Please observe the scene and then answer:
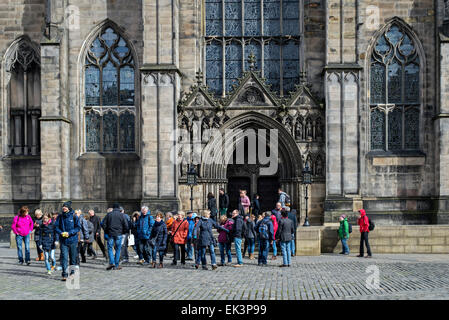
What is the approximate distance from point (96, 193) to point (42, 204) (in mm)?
2149

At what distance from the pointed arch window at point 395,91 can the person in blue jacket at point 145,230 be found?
11354mm

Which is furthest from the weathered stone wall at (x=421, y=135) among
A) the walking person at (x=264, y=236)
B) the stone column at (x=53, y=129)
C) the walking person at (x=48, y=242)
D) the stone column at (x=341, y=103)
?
the walking person at (x=48, y=242)

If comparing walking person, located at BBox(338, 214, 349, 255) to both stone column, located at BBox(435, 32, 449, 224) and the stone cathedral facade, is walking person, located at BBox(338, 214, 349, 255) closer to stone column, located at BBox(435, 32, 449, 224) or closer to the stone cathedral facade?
the stone cathedral facade

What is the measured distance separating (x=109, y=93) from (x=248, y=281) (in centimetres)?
1369

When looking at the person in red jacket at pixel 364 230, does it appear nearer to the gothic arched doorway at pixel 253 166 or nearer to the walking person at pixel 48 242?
the gothic arched doorway at pixel 253 166

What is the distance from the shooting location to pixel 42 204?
72.1 feet

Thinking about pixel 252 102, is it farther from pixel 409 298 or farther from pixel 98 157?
pixel 409 298

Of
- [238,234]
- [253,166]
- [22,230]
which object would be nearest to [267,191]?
[253,166]

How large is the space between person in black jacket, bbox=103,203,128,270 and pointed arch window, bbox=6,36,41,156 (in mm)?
10949

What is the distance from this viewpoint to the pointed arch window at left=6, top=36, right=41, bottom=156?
23703 millimetres

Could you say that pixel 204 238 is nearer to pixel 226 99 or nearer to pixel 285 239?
pixel 285 239

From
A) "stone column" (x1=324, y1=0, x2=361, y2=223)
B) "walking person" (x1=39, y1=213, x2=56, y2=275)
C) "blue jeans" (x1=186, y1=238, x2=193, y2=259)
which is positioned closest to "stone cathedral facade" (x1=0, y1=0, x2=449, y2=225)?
"stone column" (x1=324, y1=0, x2=361, y2=223)

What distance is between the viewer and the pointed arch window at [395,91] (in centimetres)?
2277

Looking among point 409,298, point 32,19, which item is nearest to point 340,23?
point 32,19
